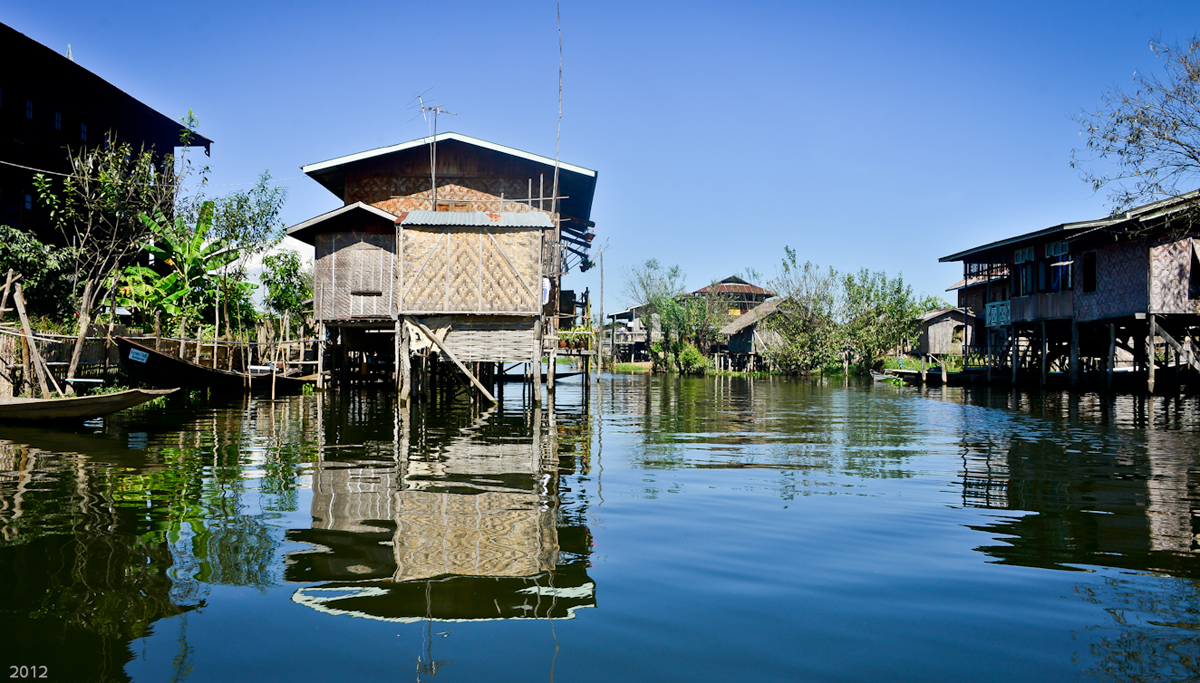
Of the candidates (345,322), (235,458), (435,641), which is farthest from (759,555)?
(345,322)

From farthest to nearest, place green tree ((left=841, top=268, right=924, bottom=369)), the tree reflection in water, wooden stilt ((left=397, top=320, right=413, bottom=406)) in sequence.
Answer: green tree ((left=841, top=268, right=924, bottom=369)), wooden stilt ((left=397, top=320, right=413, bottom=406)), the tree reflection in water

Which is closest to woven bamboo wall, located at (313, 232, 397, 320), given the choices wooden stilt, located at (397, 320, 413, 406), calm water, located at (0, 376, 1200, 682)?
wooden stilt, located at (397, 320, 413, 406)

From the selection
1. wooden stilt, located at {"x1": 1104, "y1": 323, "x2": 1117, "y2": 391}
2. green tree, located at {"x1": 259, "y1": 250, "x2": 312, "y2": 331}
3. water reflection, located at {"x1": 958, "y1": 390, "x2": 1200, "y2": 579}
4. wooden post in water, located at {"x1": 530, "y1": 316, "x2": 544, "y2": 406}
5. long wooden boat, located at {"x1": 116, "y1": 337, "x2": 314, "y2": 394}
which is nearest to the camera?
water reflection, located at {"x1": 958, "y1": 390, "x2": 1200, "y2": 579}

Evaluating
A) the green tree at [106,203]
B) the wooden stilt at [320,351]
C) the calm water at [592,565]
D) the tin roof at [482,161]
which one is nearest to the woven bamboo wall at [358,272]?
the wooden stilt at [320,351]

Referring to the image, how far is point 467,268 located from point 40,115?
16.2 meters

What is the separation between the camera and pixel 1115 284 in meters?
22.9

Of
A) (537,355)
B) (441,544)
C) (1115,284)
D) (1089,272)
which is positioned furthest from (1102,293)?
(441,544)

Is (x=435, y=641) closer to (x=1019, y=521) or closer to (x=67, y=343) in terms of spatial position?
(x=1019, y=521)

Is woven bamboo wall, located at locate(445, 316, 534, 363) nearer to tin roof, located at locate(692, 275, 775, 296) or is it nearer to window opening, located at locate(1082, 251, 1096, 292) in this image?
window opening, located at locate(1082, 251, 1096, 292)

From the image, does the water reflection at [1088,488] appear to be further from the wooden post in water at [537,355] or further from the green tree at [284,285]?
the green tree at [284,285]

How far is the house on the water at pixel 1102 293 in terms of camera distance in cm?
2147

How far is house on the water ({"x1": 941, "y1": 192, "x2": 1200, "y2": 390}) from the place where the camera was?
845 inches

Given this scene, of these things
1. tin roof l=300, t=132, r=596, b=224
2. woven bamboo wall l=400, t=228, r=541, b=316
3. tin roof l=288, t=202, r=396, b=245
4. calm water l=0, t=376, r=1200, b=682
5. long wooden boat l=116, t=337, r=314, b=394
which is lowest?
calm water l=0, t=376, r=1200, b=682

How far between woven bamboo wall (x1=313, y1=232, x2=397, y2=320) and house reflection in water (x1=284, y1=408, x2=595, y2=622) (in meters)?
13.3
